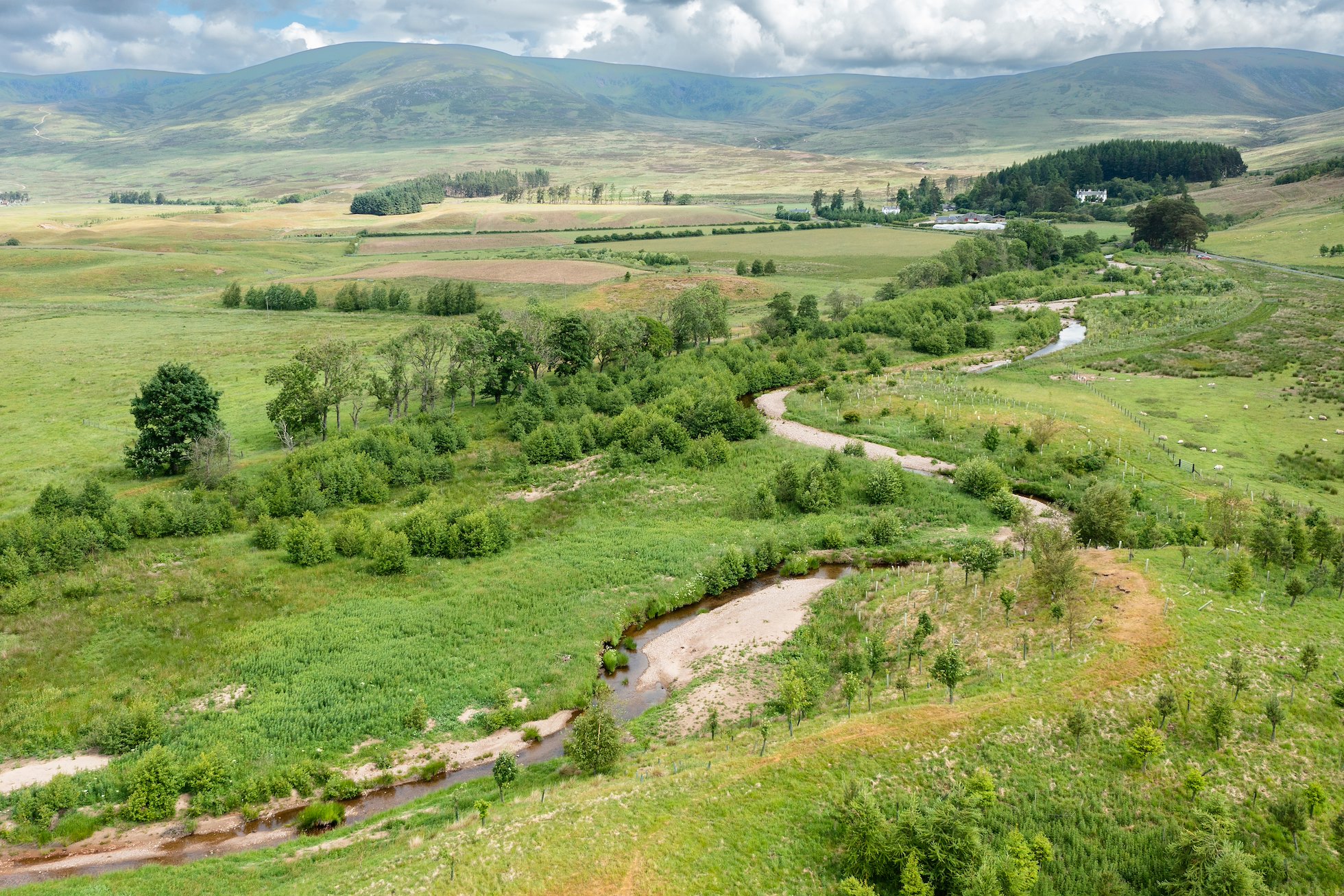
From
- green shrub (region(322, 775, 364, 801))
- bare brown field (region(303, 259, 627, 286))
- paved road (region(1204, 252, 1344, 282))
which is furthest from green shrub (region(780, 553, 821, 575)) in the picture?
paved road (region(1204, 252, 1344, 282))

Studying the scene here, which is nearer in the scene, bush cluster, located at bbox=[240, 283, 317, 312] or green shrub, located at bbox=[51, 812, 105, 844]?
green shrub, located at bbox=[51, 812, 105, 844]

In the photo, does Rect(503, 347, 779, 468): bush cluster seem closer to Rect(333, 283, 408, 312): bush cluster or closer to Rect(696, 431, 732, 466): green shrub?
Rect(696, 431, 732, 466): green shrub

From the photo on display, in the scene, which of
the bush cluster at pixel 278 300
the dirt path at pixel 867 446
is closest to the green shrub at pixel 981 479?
the dirt path at pixel 867 446

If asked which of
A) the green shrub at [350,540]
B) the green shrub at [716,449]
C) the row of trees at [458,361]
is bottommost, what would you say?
the green shrub at [350,540]

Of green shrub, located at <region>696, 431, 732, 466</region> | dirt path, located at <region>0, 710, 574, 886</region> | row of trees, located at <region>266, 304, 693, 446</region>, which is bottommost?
dirt path, located at <region>0, 710, 574, 886</region>

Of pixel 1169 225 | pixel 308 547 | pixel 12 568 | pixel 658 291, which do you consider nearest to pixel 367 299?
pixel 658 291

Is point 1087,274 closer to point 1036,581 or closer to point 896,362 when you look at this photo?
point 896,362

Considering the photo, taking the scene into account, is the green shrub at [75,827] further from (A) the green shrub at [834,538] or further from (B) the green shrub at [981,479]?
(B) the green shrub at [981,479]

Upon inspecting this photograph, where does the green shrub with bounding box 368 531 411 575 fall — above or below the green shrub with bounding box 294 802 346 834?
above
